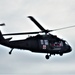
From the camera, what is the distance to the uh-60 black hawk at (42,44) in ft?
477

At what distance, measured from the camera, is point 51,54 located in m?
152

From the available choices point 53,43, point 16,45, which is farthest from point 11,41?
point 53,43

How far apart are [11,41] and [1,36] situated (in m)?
2.34

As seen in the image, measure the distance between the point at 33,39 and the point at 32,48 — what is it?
1.98 m

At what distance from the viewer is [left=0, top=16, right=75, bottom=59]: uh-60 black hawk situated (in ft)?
477

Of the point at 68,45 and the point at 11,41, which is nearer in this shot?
the point at 11,41

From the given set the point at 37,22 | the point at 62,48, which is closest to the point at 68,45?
the point at 62,48

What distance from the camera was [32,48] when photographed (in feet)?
485

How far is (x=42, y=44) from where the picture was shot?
5891 inches

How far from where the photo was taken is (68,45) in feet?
508

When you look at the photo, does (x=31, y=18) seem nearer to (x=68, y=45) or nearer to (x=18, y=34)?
(x=18, y=34)

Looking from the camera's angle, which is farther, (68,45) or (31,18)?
(68,45)

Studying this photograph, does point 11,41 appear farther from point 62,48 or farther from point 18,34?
point 62,48

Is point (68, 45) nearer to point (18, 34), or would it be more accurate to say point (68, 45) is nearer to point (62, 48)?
point (62, 48)
